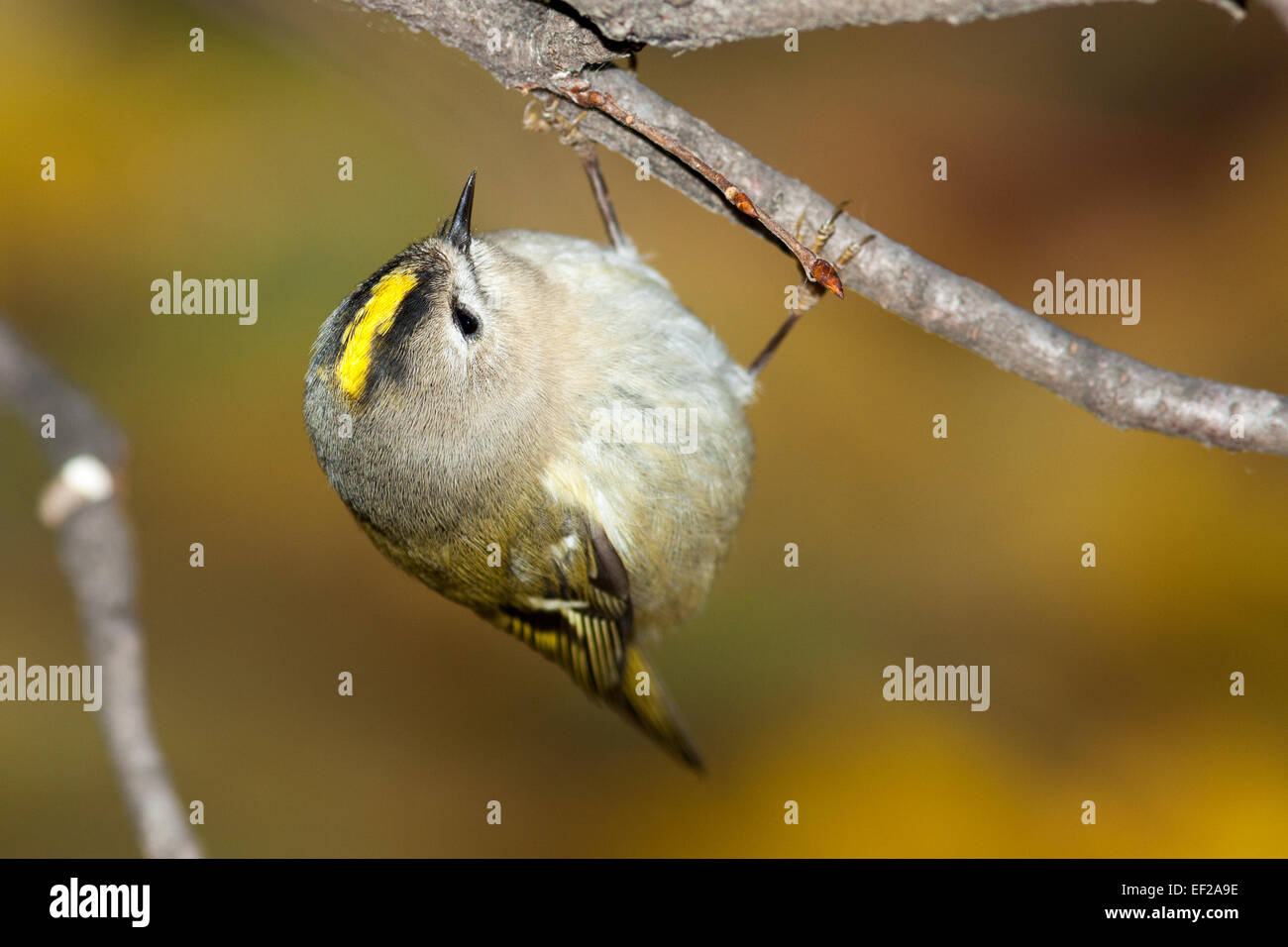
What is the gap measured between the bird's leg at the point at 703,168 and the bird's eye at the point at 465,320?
0.31m

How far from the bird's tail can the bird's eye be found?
28.3 inches

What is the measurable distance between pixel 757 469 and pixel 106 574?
5.58 ft

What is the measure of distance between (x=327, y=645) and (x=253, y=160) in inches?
51.5

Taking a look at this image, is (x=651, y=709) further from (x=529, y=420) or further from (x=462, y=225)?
(x=462, y=225)

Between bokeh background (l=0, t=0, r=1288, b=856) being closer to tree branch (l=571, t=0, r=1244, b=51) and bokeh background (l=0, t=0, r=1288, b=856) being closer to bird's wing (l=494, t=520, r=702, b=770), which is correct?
bird's wing (l=494, t=520, r=702, b=770)

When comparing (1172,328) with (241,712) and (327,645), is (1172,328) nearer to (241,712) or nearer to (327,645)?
(327,645)

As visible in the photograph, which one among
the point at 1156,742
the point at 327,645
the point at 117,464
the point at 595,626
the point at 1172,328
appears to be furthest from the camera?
the point at 327,645

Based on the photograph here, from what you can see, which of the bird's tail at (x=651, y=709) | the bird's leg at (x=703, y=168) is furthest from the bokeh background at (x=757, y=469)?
the bird's leg at (x=703, y=168)

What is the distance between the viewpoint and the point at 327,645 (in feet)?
8.84

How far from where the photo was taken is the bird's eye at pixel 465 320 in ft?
4.37

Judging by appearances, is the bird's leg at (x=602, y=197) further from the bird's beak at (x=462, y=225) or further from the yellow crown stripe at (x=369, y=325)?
the yellow crown stripe at (x=369, y=325)

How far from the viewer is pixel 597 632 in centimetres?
175

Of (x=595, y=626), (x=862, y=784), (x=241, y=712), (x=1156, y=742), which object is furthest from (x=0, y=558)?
(x=1156, y=742)

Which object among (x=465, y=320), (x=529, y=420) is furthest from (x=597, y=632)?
(x=465, y=320)
